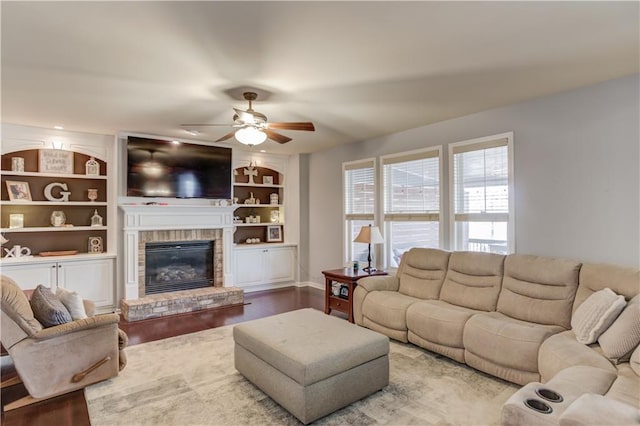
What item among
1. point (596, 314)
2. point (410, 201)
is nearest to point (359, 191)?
point (410, 201)

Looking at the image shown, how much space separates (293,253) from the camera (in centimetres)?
698

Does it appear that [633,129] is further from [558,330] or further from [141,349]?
[141,349]

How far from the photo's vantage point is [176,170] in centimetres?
553

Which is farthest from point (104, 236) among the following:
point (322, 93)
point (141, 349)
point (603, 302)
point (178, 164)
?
point (603, 302)

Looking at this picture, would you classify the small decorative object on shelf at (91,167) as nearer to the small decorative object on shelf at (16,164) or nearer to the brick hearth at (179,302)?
the small decorative object on shelf at (16,164)

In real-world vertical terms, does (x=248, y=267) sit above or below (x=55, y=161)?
below

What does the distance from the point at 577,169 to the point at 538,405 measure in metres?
2.63

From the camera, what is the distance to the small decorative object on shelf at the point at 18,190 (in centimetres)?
467

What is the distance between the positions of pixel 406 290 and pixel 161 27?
11.9 feet

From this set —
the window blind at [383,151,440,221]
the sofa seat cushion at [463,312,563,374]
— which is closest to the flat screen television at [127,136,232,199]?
the window blind at [383,151,440,221]

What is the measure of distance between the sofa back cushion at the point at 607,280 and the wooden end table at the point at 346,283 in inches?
92.0

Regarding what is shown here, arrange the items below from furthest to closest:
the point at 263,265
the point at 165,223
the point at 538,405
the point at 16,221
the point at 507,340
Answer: the point at 263,265
the point at 165,223
the point at 16,221
the point at 507,340
the point at 538,405

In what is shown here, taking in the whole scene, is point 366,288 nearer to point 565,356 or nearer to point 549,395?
point 565,356

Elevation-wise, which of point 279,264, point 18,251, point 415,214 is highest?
point 415,214
